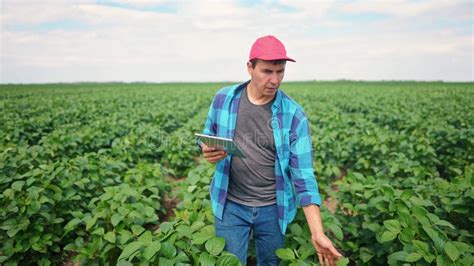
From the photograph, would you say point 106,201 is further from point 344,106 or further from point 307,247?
point 344,106

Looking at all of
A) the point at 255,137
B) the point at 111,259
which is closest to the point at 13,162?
the point at 111,259

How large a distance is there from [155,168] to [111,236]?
216 cm

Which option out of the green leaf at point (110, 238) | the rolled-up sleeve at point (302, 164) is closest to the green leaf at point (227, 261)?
the rolled-up sleeve at point (302, 164)

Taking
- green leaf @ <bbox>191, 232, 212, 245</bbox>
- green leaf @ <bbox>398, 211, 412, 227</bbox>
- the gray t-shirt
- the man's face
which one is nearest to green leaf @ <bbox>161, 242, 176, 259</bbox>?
green leaf @ <bbox>191, 232, 212, 245</bbox>

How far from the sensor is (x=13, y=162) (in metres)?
3.99

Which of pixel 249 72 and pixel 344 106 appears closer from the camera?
pixel 249 72

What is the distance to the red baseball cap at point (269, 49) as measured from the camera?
1.94 m

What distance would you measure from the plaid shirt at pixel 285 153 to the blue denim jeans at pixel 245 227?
5 centimetres

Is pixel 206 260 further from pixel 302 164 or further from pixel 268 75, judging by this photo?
pixel 268 75

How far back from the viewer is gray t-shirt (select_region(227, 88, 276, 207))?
7.15 feet

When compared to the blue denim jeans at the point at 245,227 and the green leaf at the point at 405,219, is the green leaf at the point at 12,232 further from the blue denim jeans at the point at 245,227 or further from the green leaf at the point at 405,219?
the green leaf at the point at 405,219

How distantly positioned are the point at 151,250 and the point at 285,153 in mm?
1018

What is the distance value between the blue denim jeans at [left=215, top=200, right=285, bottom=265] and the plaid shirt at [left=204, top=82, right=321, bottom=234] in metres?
0.05

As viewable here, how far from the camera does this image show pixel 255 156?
2.21 metres
